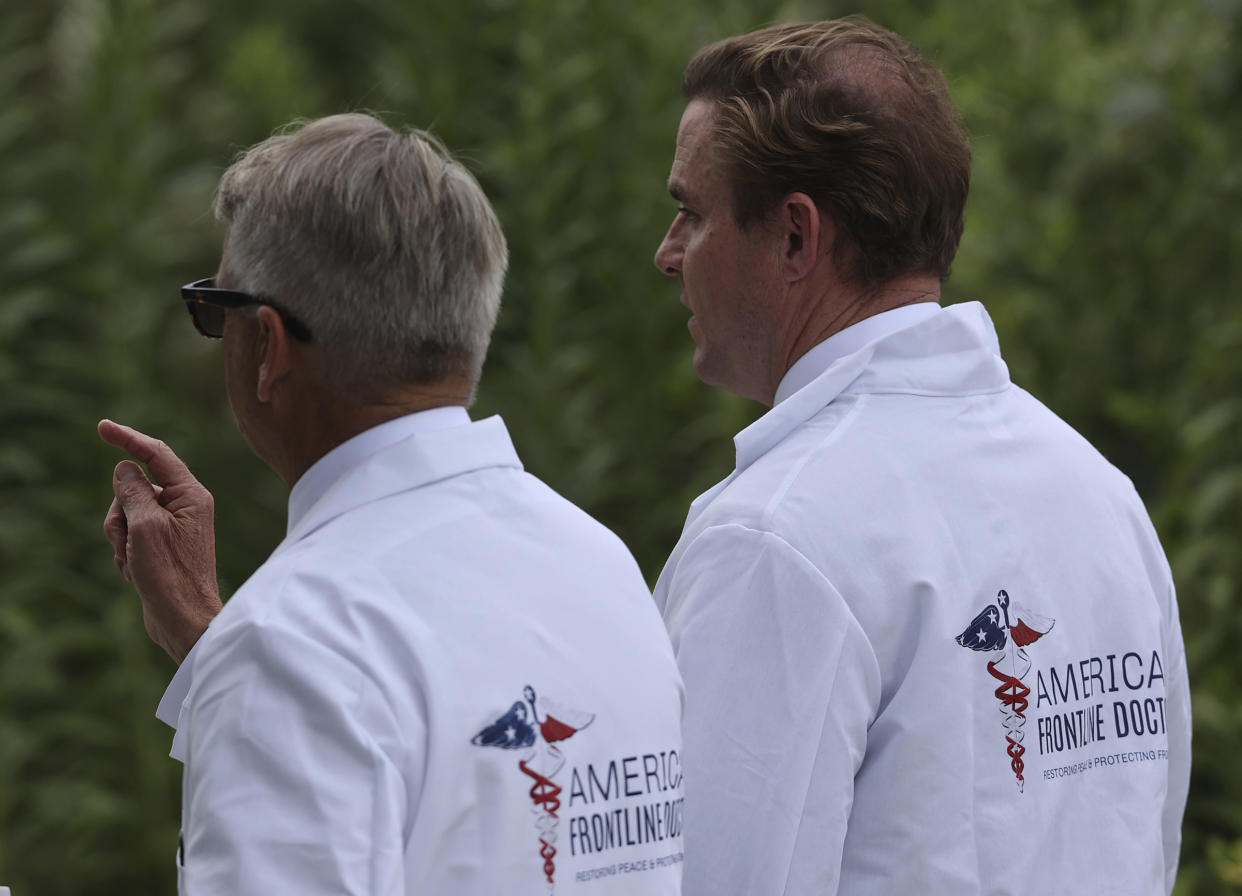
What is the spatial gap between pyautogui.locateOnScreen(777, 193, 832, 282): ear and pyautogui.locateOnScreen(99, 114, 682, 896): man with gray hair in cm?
46

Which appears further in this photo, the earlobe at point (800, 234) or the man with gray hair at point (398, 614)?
the earlobe at point (800, 234)

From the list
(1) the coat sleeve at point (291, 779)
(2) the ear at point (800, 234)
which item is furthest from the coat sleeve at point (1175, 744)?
(1) the coat sleeve at point (291, 779)

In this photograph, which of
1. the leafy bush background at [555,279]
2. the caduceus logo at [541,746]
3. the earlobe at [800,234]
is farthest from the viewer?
the leafy bush background at [555,279]

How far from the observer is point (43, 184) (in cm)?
602

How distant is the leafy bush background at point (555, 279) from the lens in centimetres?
488

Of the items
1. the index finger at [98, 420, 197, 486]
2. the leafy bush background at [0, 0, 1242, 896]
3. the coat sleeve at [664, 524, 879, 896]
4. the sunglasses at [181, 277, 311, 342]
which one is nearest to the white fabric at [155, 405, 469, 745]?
the sunglasses at [181, 277, 311, 342]

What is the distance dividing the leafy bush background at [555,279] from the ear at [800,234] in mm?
2797

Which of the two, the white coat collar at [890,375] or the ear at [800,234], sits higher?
the ear at [800,234]

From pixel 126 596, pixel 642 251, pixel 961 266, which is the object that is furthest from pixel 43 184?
pixel 961 266

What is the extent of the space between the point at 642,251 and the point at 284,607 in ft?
16.0

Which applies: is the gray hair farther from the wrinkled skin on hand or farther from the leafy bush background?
the leafy bush background

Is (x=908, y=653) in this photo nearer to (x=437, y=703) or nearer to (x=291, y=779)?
(x=437, y=703)

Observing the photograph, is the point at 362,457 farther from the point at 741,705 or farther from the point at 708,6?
the point at 708,6

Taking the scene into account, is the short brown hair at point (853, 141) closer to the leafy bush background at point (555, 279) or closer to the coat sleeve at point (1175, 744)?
the coat sleeve at point (1175, 744)
